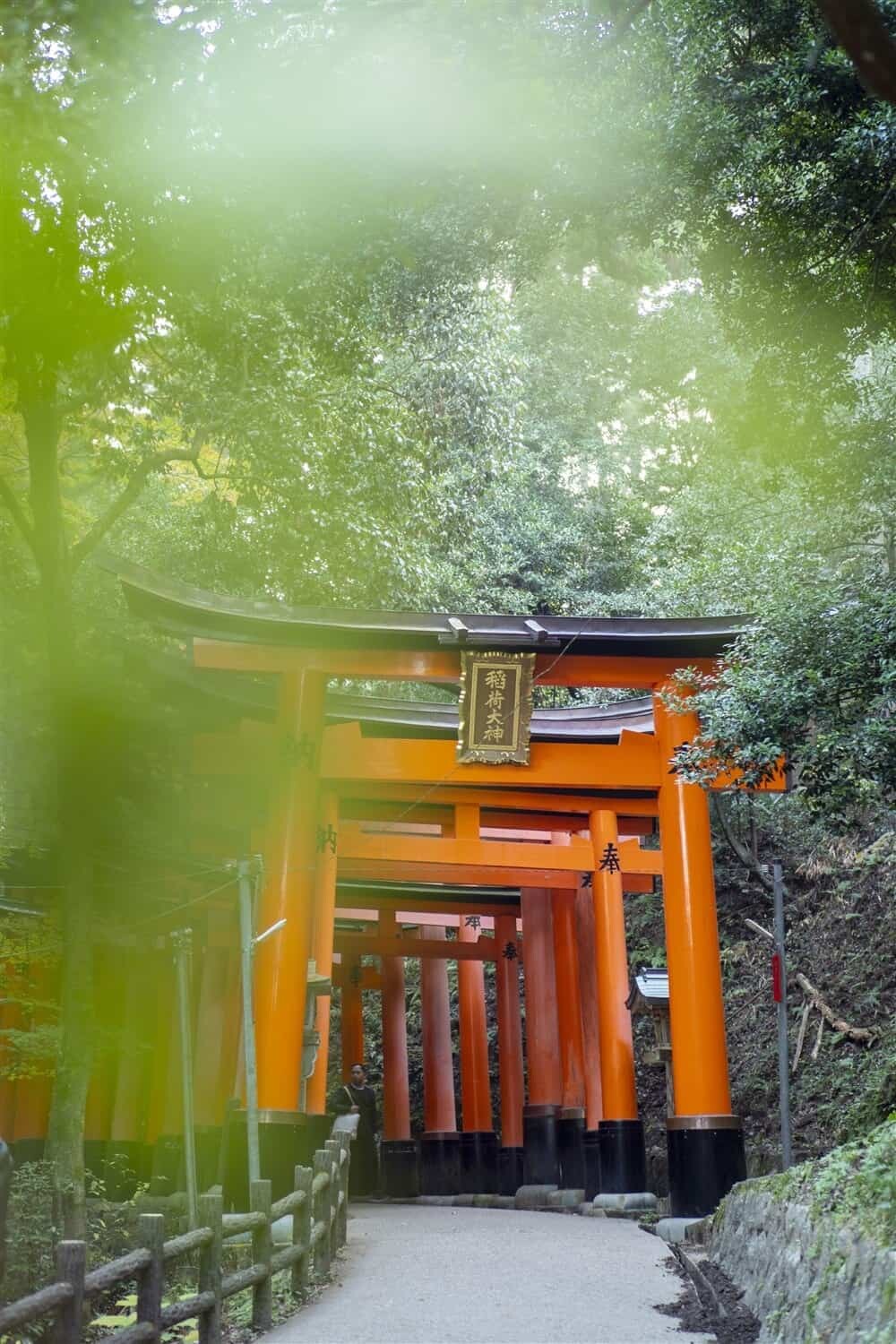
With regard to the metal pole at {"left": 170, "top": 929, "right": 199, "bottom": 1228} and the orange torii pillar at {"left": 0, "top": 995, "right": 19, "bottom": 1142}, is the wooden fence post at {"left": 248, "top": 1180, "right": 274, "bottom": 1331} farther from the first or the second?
the orange torii pillar at {"left": 0, "top": 995, "right": 19, "bottom": 1142}

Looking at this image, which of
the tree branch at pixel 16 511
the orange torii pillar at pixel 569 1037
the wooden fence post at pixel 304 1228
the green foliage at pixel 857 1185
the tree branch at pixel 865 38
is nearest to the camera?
the tree branch at pixel 865 38

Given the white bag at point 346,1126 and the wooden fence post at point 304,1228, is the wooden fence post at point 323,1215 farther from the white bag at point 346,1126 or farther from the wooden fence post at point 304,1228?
the white bag at point 346,1126

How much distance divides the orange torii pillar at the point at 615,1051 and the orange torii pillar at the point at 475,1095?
19.3ft

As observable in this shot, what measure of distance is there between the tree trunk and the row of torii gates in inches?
28.2

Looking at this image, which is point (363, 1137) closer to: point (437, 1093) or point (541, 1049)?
point (437, 1093)

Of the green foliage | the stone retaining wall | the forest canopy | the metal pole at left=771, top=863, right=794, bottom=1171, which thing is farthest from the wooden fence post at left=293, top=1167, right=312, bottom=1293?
the metal pole at left=771, top=863, right=794, bottom=1171

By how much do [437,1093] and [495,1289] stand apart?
12.9 m

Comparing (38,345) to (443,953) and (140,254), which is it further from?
(443,953)

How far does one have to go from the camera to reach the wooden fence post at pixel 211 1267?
604 centimetres

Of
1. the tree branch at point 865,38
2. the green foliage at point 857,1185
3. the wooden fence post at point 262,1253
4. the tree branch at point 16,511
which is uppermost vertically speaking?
the tree branch at point 16,511

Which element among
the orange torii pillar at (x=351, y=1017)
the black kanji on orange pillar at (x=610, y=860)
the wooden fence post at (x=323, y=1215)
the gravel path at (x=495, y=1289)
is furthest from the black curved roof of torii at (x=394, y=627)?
the orange torii pillar at (x=351, y=1017)

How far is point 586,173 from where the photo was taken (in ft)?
34.9

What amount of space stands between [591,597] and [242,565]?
347 inches

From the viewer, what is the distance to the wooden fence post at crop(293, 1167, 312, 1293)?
7.77 meters
